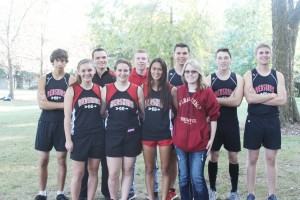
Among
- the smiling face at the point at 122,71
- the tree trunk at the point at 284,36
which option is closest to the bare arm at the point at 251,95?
the smiling face at the point at 122,71

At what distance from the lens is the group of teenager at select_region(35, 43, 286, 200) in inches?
187

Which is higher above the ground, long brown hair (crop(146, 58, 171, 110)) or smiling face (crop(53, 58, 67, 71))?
smiling face (crop(53, 58, 67, 71))

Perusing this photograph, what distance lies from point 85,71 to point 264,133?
8.39 ft

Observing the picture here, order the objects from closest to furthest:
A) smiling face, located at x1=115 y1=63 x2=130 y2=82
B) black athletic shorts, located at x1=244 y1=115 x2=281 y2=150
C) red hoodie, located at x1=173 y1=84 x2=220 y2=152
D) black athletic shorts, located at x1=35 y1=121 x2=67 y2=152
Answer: red hoodie, located at x1=173 y1=84 x2=220 y2=152 < smiling face, located at x1=115 y1=63 x2=130 y2=82 < black athletic shorts, located at x1=244 y1=115 x2=281 y2=150 < black athletic shorts, located at x1=35 y1=121 x2=67 y2=152

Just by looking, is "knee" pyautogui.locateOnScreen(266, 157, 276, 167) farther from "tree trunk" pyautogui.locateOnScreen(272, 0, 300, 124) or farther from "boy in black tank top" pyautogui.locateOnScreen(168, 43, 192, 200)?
"tree trunk" pyautogui.locateOnScreen(272, 0, 300, 124)

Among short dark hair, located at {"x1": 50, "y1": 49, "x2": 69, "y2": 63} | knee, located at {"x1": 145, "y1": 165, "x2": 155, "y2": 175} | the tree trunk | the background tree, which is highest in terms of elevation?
the background tree

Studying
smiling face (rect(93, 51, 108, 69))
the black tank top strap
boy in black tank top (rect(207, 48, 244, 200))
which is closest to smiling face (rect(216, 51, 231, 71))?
boy in black tank top (rect(207, 48, 244, 200))

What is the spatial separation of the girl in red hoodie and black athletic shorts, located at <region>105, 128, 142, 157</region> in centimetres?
52

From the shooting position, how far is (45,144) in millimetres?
5254

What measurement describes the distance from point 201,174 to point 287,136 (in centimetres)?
781

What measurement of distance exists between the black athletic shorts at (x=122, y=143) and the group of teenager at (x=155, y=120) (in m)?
0.01

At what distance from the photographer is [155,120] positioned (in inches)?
191

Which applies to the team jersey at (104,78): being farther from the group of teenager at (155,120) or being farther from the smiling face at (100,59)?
the group of teenager at (155,120)

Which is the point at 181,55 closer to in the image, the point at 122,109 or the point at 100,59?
the point at 100,59
